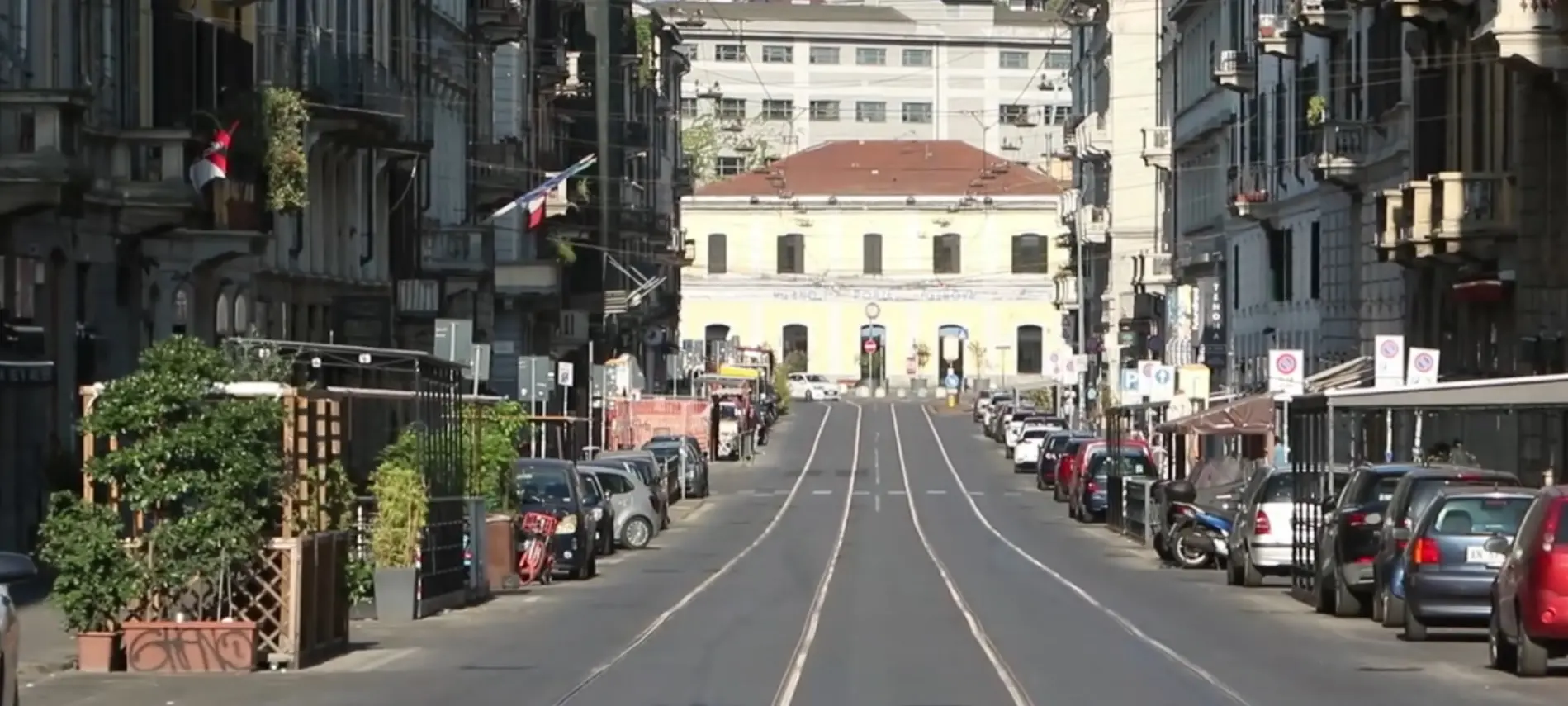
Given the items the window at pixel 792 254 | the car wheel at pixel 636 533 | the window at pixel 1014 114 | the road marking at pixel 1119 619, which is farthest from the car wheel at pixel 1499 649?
the window at pixel 1014 114

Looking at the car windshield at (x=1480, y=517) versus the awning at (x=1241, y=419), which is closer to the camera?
the car windshield at (x=1480, y=517)

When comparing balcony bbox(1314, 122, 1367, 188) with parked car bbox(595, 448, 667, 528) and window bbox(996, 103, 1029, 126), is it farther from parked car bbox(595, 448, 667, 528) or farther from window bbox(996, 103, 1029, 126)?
window bbox(996, 103, 1029, 126)

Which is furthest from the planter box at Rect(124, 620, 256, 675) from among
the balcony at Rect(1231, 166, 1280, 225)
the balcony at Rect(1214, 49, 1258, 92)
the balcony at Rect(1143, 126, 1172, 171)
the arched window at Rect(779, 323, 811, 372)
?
the arched window at Rect(779, 323, 811, 372)

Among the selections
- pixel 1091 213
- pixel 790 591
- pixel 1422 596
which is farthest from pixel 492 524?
pixel 1091 213

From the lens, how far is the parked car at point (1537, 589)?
Result: 22406mm

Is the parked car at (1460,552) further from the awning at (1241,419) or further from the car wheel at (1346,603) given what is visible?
the awning at (1241,419)

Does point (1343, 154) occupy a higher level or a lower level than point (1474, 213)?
higher

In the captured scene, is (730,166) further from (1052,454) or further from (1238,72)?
(1238,72)

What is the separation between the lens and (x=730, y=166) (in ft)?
621

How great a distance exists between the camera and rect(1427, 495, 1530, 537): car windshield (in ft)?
88.0

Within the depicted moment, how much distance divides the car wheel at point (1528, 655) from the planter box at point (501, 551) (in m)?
16.2

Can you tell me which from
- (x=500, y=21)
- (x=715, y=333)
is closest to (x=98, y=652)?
(x=500, y=21)

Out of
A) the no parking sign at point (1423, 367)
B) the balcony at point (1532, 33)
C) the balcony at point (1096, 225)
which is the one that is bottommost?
the no parking sign at point (1423, 367)

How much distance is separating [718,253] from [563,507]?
123208 mm
